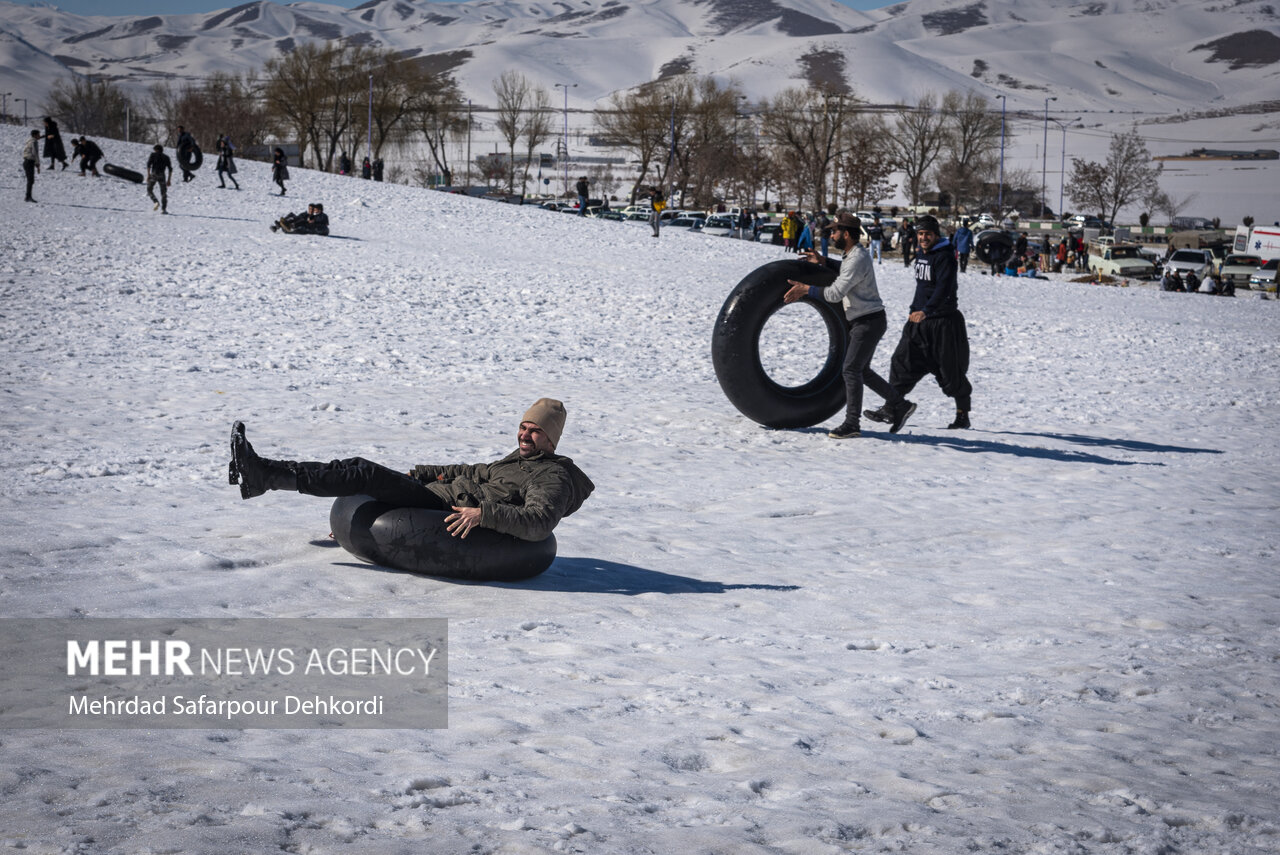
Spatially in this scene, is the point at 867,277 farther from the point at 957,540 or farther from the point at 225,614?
the point at 225,614

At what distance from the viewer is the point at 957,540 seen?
278 inches

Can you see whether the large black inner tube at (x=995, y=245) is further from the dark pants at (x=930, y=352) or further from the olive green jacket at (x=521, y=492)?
the olive green jacket at (x=521, y=492)

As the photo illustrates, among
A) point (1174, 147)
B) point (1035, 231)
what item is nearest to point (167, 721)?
point (1035, 231)

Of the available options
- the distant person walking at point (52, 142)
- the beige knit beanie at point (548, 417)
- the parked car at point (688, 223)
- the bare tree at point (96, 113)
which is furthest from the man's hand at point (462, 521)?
the bare tree at point (96, 113)

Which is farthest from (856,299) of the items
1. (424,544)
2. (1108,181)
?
(1108,181)

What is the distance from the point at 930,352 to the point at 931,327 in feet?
0.71

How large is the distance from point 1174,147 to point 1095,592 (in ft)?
554

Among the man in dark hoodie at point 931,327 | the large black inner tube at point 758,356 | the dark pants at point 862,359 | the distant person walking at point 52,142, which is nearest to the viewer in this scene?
the dark pants at point 862,359

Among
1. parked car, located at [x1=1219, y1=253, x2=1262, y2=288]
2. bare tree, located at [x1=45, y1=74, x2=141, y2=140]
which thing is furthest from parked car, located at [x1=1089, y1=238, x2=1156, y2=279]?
bare tree, located at [x1=45, y1=74, x2=141, y2=140]

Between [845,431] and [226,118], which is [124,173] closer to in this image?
[845,431]

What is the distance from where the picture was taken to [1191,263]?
131ft

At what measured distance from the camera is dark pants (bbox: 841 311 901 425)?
950 cm

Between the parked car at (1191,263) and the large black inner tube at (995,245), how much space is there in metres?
7.66

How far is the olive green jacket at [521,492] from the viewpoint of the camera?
206 inches
